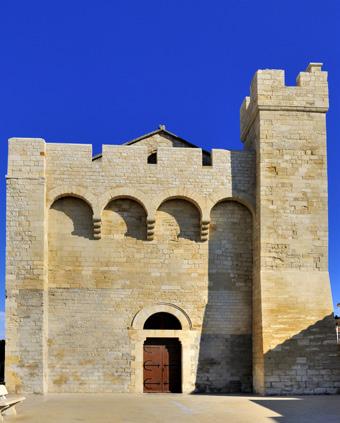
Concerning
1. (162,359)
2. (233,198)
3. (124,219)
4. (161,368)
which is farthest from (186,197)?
(161,368)

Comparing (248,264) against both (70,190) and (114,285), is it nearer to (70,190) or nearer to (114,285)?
(114,285)

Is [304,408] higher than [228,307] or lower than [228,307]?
lower

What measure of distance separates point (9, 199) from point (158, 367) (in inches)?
223

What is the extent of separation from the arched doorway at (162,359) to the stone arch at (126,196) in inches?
110

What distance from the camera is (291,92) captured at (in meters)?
16.8

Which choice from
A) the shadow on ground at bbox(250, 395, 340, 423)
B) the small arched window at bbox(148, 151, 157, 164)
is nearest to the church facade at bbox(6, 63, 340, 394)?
the small arched window at bbox(148, 151, 157, 164)

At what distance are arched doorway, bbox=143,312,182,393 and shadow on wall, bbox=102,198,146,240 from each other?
2.21 meters

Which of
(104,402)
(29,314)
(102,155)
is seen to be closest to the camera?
(104,402)

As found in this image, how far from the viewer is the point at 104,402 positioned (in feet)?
43.6

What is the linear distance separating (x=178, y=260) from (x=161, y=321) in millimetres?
1626

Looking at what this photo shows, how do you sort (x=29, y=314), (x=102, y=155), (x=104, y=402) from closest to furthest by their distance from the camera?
(x=104, y=402), (x=29, y=314), (x=102, y=155)

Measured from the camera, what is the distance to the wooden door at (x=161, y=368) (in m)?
16.2

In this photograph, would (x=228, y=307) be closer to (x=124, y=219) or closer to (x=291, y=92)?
(x=124, y=219)

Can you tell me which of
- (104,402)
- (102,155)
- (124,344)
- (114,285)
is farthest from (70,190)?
(104,402)
